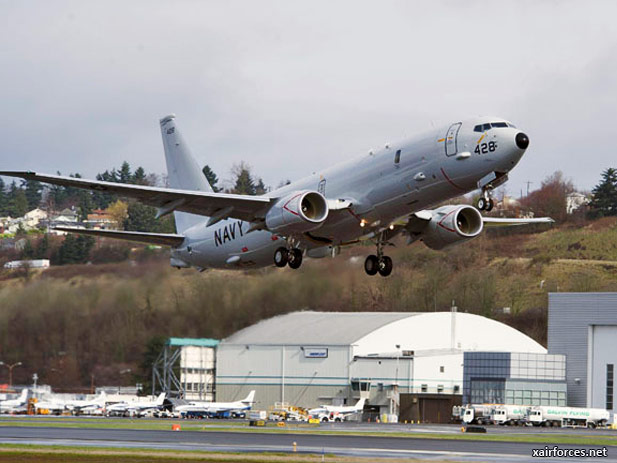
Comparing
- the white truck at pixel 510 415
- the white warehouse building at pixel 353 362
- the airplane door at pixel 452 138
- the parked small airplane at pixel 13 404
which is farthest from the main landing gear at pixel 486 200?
the parked small airplane at pixel 13 404

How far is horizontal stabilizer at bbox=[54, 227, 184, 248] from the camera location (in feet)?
188

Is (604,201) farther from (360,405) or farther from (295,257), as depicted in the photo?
(295,257)

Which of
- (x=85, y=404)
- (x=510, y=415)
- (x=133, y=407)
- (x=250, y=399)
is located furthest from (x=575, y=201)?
(x=85, y=404)

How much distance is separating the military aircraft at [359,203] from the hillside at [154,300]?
11454 mm

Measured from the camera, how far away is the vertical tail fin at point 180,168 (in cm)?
6588

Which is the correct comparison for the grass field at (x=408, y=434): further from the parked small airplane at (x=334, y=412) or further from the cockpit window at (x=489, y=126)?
the cockpit window at (x=489, y=126)

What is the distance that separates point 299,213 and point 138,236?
1270cm

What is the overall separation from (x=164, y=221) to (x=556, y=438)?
56.0 meters

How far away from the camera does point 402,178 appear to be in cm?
4812

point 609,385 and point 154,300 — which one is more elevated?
point 154,300

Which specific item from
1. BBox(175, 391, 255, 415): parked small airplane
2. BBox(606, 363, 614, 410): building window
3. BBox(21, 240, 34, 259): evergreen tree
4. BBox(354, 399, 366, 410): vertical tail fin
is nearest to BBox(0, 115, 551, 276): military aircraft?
BBox(21, 240, 34, 259): evergreen tree

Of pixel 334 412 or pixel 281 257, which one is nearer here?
pixel 281 257

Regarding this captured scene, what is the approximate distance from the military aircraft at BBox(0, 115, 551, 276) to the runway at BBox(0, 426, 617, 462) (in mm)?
8986

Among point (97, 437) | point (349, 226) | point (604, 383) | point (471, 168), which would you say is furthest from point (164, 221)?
point (471, 168)
